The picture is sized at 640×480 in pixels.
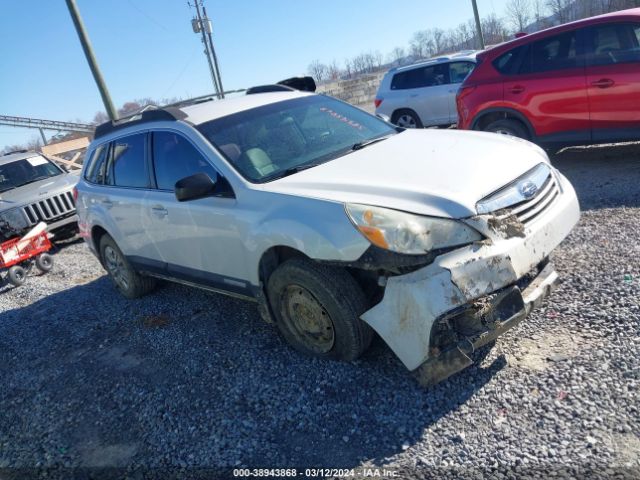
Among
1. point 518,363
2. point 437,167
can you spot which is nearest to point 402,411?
point 518,363

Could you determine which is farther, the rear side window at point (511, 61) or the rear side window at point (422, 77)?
the rear side window at point (422, 77)

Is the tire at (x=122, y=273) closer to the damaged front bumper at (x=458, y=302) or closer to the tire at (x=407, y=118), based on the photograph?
the damaged front bumper at (x=458, y=302)

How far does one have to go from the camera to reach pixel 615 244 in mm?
4418

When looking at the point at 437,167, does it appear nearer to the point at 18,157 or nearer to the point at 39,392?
the point at 39,392

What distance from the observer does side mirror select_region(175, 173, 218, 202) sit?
3.65m

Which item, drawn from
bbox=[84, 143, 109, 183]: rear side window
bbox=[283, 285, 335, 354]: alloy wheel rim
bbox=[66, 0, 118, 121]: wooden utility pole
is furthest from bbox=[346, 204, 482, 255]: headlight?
bbox=[66, 0, 118, 121]: wooden utility pole

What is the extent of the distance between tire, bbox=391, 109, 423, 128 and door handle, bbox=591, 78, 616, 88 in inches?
232

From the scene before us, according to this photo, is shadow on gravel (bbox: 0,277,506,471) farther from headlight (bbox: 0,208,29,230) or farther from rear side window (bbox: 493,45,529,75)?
rear side window (bbox: 493,45,529,75)

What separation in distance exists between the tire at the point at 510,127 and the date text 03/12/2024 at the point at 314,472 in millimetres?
5820

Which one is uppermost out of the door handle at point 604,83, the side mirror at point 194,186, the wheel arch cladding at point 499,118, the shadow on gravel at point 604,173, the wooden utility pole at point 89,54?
the wooden utility pole at point 89,54

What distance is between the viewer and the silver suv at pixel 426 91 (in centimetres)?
1166

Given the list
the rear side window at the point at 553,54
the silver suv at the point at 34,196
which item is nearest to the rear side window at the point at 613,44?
the rear side window at the point at 553,54

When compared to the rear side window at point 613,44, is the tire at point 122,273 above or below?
below

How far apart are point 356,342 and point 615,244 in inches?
105
